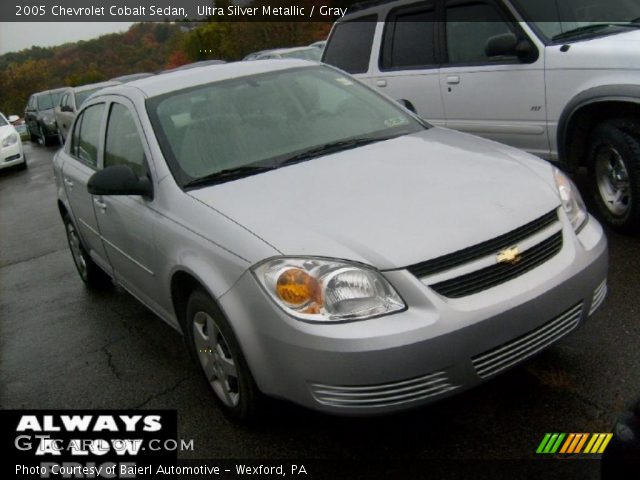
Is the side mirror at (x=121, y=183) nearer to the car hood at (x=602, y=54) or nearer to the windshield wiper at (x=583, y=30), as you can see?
the car hood at (x=602, y=54)

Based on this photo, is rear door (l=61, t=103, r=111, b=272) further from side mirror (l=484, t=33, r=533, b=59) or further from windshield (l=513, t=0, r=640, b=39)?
windshield (l=513, t=0, r=640, b=39)

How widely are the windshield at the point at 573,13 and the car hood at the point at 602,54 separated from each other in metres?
0.28

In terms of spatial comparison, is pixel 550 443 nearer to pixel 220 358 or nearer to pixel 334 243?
pixel 334 243

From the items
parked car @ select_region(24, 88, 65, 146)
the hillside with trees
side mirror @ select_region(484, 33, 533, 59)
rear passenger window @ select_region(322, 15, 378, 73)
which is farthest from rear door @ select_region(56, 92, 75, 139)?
the hillside with trees

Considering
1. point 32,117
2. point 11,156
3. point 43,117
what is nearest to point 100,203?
point 11,156

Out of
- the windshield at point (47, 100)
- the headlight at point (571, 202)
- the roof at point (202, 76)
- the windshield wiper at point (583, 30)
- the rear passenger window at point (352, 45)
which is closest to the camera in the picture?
the headlight at point (571, 202)

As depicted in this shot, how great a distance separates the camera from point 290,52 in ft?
53.6

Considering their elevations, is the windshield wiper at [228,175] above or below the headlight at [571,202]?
above

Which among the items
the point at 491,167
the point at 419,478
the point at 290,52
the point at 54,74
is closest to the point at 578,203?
the point at 491,167

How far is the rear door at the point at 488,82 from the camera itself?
506 cm

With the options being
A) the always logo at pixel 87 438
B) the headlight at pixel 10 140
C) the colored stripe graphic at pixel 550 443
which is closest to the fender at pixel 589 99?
the colored stripe graphic at pixel 550 443

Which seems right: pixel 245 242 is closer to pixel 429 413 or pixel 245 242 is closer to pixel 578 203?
pixel 429 413

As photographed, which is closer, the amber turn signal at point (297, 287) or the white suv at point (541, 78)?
the amber turn signal at point (297, 287)

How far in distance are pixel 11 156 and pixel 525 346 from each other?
48.9 feet
